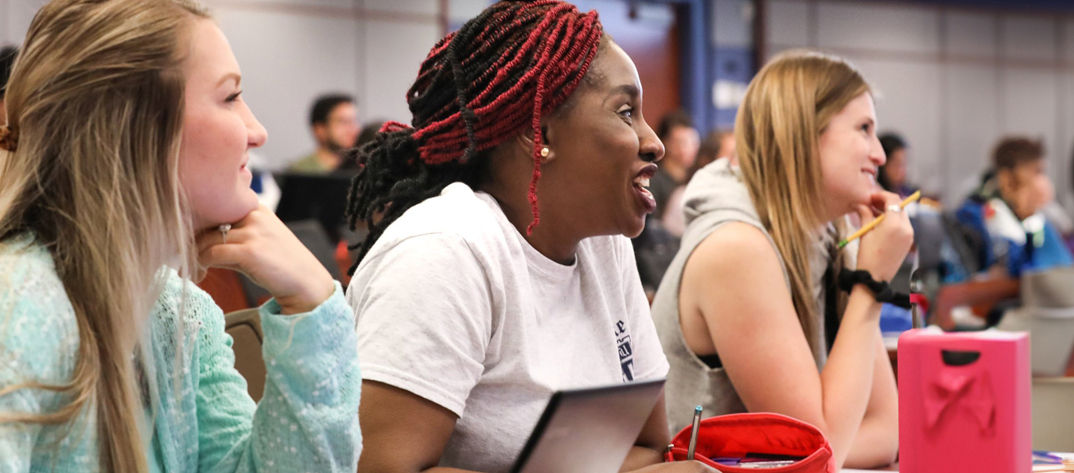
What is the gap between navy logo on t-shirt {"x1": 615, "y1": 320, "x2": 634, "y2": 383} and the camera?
145 centimetres

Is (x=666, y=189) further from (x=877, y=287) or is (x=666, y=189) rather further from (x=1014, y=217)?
(x=877, y=287)

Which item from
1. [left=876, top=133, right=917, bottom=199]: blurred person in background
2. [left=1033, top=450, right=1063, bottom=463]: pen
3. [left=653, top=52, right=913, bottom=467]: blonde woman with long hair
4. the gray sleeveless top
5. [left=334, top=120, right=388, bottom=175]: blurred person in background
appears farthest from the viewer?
[left=876, top=133, right=917, bottom=199]: blurred person in background

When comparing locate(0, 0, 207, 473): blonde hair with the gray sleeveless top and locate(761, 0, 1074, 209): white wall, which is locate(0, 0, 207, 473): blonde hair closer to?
the gray sleeveless top

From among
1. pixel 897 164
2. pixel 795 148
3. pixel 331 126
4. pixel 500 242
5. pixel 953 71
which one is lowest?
pixel 953 71

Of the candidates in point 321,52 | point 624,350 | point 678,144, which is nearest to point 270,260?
point 624,350

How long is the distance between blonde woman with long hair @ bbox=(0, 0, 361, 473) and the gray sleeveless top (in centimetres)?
94

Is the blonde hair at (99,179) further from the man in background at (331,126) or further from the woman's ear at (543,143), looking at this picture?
the man in background at (331,126)

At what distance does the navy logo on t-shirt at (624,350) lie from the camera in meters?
1.45

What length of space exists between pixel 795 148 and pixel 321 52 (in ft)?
18.0

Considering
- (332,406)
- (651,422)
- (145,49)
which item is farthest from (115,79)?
(651,422)

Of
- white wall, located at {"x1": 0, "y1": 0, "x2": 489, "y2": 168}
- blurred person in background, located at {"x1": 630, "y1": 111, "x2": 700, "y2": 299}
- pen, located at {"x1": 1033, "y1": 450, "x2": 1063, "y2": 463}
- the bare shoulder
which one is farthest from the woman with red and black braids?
white wall, located at {"x1": 0, "y1": 0, "x2": 489, "y2": 168}

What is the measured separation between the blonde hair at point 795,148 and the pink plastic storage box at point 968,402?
0.68 metres

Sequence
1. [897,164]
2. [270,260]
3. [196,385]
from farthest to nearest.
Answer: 1. [897,164]
2. [196,385]
3. [270,260]

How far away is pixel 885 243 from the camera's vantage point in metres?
1.82
